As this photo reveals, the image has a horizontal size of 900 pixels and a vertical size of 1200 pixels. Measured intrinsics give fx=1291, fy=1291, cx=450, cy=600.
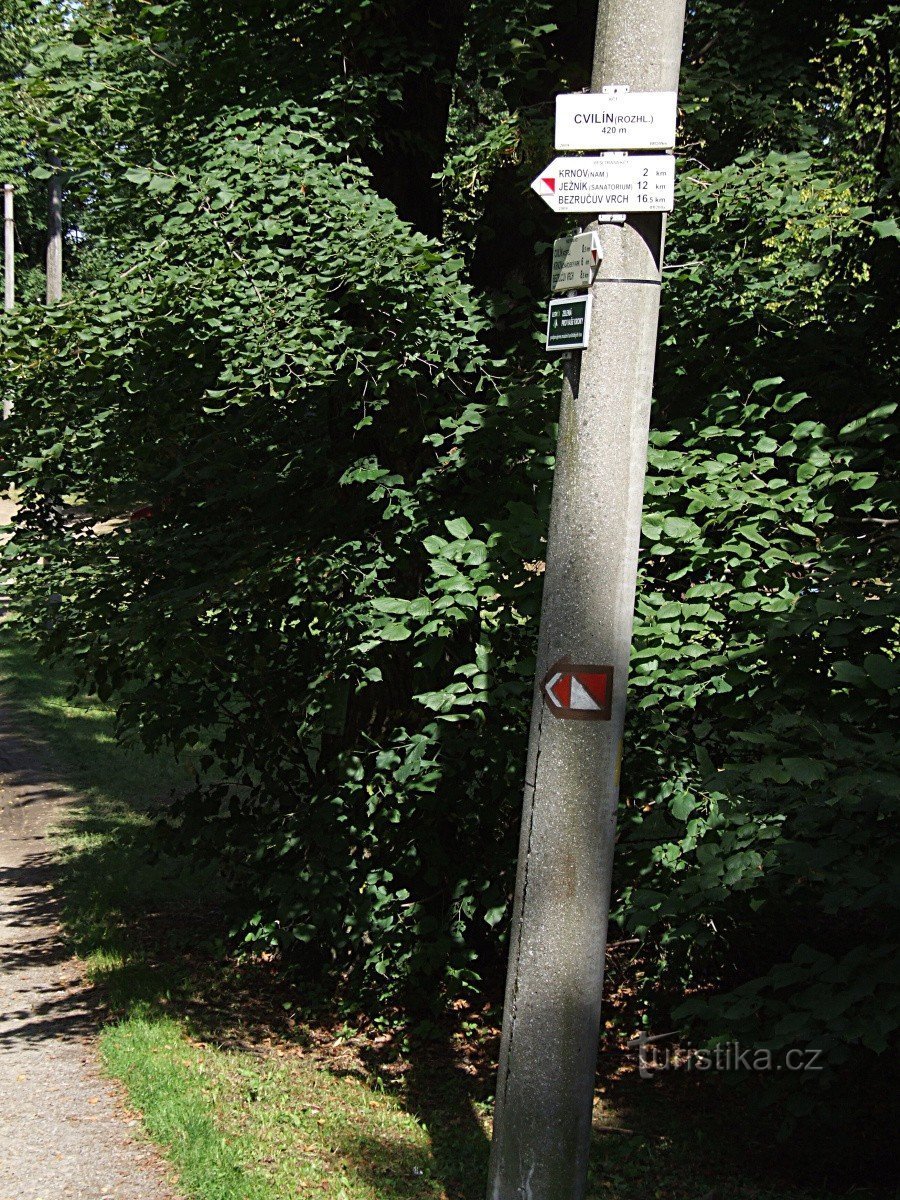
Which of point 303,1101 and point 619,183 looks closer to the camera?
point 619,183

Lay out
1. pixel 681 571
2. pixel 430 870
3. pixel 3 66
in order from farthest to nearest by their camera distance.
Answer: pixel 3 66 < pixel 430 870 < pixel 681 571

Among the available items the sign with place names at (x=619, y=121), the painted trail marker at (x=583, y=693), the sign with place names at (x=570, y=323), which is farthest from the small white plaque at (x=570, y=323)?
the painted trail marker at (x=583, y=693)

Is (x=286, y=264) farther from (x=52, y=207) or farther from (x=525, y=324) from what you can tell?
(x=52, y=207)

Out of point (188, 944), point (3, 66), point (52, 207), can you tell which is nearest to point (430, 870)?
point (188, 944)

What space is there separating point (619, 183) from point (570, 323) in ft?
1.29

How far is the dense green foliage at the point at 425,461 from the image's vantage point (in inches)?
195

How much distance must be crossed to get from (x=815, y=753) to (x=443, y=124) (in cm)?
491

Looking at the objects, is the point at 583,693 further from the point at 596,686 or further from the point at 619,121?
the point at 619,121

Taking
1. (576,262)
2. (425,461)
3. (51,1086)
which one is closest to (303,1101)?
(51,1086)

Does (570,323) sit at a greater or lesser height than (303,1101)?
greater

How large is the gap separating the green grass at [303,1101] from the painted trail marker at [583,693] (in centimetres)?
254

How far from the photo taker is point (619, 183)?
3.49 metres

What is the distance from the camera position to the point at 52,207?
34406 mm

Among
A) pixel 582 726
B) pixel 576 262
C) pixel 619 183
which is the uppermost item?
pixel 619 183
